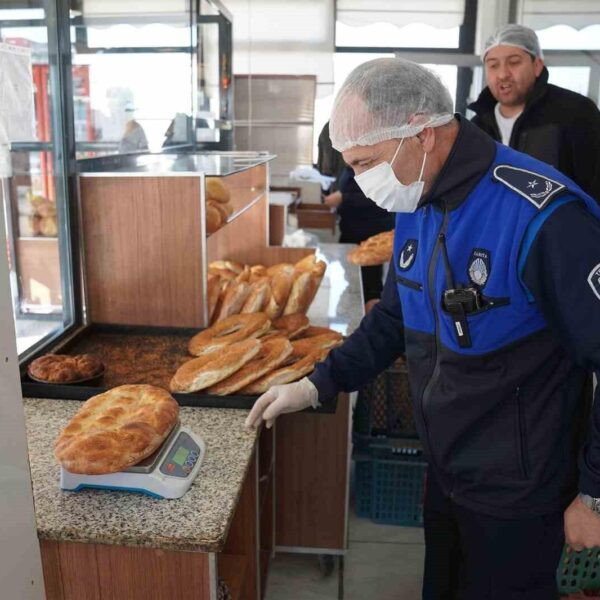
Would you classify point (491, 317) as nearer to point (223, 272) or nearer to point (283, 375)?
point (283, 375)

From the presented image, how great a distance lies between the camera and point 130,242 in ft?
6.71

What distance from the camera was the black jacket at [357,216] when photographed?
3832 mm

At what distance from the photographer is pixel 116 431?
1.20 meters

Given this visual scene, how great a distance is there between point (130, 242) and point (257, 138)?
419 centimetres

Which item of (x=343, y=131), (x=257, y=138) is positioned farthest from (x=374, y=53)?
(x=343, y=131)

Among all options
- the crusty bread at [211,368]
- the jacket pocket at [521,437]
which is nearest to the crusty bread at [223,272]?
the crusty bread at [211,368]

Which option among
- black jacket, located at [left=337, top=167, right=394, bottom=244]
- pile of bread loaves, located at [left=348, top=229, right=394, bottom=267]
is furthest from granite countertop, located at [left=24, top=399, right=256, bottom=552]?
black jacket, located at [left=337, top=167, right=394, bottom=244]

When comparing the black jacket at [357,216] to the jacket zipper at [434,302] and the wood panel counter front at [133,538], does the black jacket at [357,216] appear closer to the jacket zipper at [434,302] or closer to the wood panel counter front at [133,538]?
the jacket zipper at [434,302]

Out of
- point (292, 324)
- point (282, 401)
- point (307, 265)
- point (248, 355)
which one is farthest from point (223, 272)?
point (282, 401)

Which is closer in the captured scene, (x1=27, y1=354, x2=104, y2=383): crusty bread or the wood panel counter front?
the wood panel counter front

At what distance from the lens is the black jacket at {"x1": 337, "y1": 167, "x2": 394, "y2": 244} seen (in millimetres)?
3832

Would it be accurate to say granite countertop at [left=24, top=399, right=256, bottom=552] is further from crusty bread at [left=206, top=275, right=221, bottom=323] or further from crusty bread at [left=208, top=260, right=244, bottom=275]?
crusty bread at [left=208, top=260, right=244, bottom=275]

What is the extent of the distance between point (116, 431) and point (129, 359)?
2.29ft

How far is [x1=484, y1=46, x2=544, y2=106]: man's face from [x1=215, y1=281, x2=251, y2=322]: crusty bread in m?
1.48
